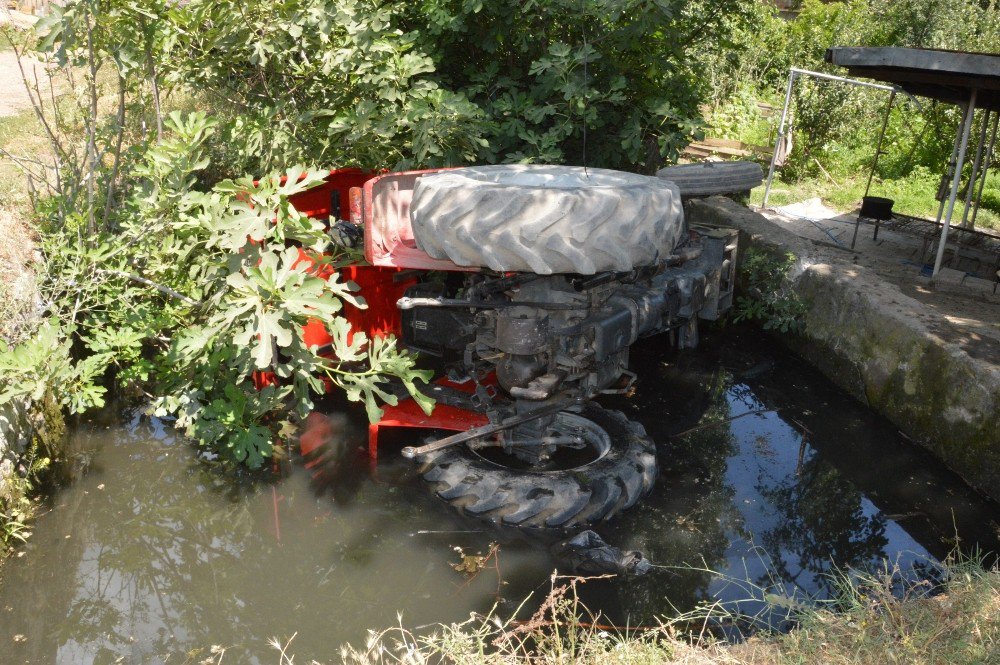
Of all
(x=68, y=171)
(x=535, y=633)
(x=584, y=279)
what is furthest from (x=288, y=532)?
(x=68, y=171)

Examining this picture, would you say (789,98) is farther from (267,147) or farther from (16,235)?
(16,235)

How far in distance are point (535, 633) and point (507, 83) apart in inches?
174

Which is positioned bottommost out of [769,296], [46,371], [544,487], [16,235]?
[544,487]

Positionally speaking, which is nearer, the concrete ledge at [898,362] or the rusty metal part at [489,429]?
the rusty metal part at [489,429]

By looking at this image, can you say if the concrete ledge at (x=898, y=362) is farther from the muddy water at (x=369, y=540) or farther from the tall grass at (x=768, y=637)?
the tall grass at (x=768, y=637)

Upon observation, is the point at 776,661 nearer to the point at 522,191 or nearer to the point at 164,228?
the point at 522,191

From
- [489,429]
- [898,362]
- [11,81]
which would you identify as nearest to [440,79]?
[489,429]

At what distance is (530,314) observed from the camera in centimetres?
402

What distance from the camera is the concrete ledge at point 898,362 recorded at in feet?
14.5

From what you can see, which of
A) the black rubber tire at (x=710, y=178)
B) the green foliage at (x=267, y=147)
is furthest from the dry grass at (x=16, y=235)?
the black rubber tire at (x=710, y=178)

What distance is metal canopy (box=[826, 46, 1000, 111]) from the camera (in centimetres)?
629

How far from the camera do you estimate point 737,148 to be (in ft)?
41.2

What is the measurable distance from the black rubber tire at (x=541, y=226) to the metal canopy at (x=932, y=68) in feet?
12.9

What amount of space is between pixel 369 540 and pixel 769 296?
161 inches
